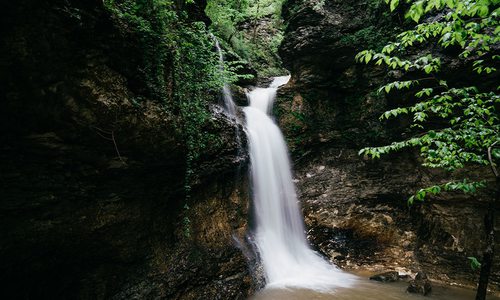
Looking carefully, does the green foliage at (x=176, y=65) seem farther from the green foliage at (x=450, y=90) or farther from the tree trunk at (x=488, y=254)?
the tree trunk at (x=488, y=254)

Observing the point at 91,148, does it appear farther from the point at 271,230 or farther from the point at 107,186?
the point at 271,230

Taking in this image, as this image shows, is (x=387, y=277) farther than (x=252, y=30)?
No

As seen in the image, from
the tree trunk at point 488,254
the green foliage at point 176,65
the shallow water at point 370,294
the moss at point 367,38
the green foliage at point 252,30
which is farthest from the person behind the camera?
the green foliage at point 252,30

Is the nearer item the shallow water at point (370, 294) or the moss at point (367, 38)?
the shallow water at point (370, 294)

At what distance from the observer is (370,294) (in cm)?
582

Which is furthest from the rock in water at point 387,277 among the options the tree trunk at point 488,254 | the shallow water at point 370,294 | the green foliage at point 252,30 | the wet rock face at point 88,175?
the green foliage at point 252,30

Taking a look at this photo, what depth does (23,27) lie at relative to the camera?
3.05 meters

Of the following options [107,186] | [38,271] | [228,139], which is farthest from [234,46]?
[38,271]

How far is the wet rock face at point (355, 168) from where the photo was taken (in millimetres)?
7191

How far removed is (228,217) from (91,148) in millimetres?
3833

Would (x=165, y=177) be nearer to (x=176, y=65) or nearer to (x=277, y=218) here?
(x=176, y=65)

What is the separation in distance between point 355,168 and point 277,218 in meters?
3.05

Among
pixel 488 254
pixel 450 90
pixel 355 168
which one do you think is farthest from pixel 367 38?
pixel 488 254

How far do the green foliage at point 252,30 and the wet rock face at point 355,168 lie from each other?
Answer: 3433 millimetres
